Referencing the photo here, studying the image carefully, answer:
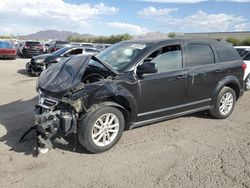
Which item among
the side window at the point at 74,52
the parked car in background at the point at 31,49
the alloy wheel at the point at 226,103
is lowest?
the parked car in background at the point at 31,49

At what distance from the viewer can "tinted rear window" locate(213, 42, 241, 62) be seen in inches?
262

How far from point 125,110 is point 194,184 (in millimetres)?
1690

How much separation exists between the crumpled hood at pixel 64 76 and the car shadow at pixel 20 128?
0.79 m

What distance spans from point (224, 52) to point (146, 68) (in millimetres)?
2548

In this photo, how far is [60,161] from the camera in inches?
176

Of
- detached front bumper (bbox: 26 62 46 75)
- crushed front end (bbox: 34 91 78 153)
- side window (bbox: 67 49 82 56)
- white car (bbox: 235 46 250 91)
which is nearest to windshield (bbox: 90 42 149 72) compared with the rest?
crushed front end (bbox: 34 91 78 153)

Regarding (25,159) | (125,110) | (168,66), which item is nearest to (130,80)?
(125,110)

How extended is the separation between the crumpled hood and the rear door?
208 centimetres

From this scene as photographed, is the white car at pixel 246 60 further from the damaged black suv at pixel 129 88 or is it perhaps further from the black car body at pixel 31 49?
A: the black car body at pixel 31 49

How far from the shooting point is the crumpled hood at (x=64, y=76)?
4734 mm

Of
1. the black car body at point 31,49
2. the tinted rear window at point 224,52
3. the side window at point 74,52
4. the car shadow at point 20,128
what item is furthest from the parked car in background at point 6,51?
the tinted rear window at point 224,52

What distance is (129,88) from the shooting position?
5078 millimetres

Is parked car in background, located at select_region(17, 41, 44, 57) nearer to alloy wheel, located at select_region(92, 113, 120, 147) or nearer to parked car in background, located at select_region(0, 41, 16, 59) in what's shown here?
parked car in background, located at select_region(0, 41, 16, 59)

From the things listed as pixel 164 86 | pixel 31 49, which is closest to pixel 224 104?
pixel 164 86
